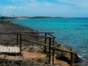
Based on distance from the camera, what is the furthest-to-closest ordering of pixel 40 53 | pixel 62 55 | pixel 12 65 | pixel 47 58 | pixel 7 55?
pixel 62 55
pixel 40 53
pixel 47 58
pixel 7 55
pixel 12 65

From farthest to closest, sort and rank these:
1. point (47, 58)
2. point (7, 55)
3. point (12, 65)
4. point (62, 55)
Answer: point (62, 55) → point (47, 58) → point (7, 55) → point (12, 65)

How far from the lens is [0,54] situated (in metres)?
13.3

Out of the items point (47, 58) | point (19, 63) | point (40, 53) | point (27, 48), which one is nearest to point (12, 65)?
point (19, 63)

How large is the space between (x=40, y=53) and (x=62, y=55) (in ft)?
5.57

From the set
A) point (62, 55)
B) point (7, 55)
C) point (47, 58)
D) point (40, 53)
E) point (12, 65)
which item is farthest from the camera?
point (62, 55)

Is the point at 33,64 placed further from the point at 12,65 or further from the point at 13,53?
the point at 13,53

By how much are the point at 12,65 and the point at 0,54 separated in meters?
2.00

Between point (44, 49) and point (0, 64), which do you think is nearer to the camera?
point (0, 64)

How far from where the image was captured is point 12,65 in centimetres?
1149

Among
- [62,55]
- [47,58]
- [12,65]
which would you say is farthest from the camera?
[62,55]

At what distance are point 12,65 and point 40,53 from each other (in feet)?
15.1

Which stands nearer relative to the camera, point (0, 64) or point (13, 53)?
point (0, 64)

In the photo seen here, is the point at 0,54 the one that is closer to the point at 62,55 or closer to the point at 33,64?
the point at 33,64

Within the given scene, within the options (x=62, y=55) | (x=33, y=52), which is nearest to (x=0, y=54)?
(x=33, y=52)
